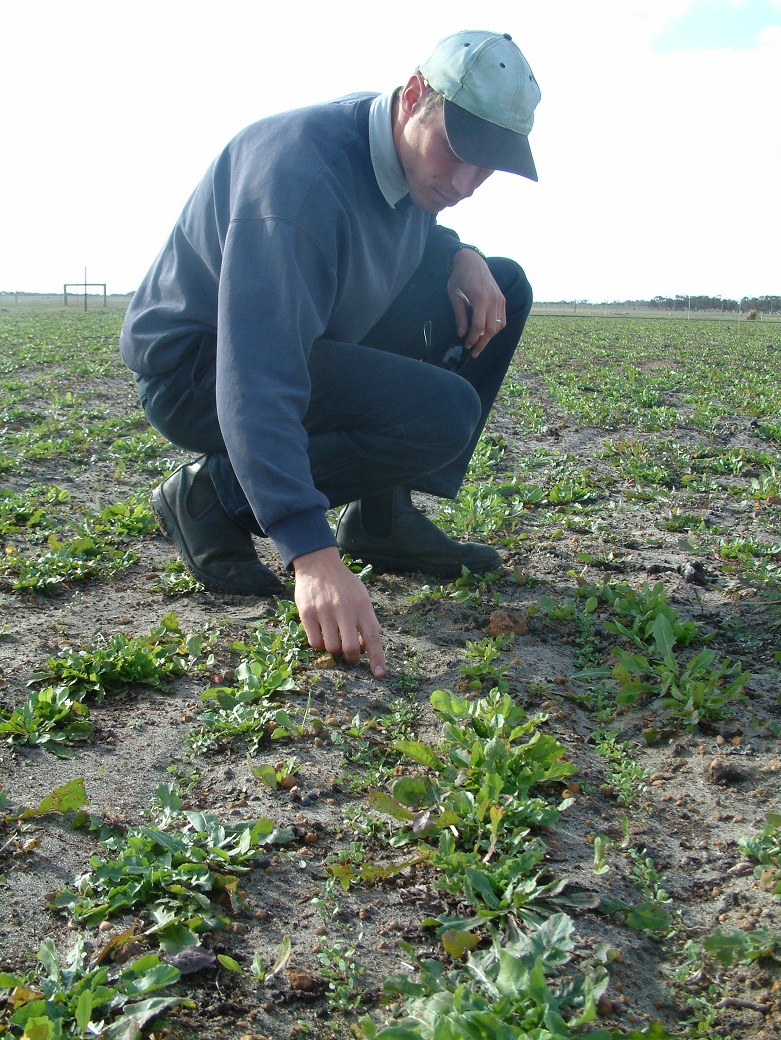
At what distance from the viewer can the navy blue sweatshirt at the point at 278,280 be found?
2.21 m

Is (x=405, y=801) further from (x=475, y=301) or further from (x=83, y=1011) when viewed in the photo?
(x=475, y=301)

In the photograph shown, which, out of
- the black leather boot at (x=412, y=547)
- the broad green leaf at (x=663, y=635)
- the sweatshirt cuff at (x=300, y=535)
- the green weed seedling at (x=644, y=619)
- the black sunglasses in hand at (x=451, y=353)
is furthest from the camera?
the black sunglasses in hand at (x=451, y=353)

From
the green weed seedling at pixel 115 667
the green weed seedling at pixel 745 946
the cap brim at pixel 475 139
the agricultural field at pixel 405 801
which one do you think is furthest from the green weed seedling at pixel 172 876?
the cap brim at pixel 475 139

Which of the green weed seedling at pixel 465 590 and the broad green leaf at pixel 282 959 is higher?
the green weed seedling at pixel 465 590

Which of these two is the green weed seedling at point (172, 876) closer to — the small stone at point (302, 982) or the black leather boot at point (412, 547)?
the small stone at point (302, 982)

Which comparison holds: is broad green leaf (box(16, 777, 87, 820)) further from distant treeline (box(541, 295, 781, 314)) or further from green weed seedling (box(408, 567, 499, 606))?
distant treeline (box(541, 295, 781, 314))

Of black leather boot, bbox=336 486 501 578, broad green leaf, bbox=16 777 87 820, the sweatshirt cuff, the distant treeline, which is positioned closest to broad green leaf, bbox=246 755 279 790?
broad green leaf, bbox=16 777 87 820

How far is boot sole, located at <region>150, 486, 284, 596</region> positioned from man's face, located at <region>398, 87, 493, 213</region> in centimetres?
150

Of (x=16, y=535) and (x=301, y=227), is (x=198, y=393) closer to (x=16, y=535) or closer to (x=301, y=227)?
(x=301, y=227)

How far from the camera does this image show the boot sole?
3.29 metres

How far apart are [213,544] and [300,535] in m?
1.26

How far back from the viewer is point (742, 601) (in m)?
3.18

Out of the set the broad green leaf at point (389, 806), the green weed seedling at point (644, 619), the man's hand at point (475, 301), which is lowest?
the broad green leaf at point (389, 806)

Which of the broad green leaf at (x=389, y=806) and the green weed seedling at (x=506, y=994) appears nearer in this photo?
the green weed seedling at (x=506, y=994)
